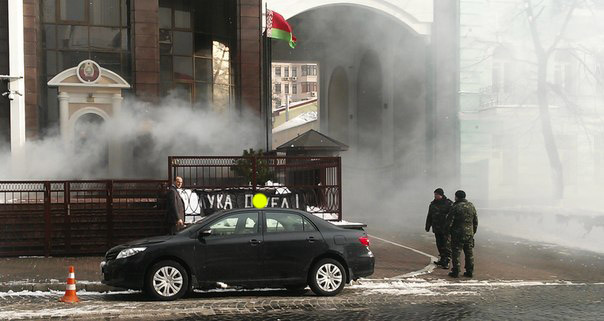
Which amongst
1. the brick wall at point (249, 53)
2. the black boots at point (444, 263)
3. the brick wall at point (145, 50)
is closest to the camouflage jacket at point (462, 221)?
the black boots at point (444, 263)

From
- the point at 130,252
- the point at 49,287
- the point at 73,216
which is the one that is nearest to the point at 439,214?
the point at 130,252

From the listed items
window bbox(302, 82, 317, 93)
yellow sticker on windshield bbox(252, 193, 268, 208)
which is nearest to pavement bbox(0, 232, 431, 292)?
yellow sticker on windshield bbox(252, 193, 268, 208)

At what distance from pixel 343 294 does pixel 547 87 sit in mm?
10362

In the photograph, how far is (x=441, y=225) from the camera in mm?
10188

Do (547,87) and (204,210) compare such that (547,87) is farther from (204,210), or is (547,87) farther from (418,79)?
(204,210)

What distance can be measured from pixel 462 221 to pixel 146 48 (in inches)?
403

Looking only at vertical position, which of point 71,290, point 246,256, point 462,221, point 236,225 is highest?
point 236,225

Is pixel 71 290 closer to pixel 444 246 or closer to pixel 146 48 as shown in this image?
pixel 444 246

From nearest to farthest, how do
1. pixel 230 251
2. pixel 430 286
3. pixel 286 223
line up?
pixel 230 251 < pixel 286 223 < pixel 430 286

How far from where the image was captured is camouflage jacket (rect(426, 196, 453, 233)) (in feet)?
33.4

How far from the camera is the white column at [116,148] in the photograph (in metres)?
16.4

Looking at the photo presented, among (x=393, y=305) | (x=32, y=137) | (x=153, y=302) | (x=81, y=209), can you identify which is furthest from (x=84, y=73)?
(x=393, y=305)

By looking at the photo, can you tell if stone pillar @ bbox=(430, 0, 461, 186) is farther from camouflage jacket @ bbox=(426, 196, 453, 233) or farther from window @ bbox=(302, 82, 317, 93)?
window @ bbox=(302, 82, 317, 93)

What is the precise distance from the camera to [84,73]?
16.2 m
